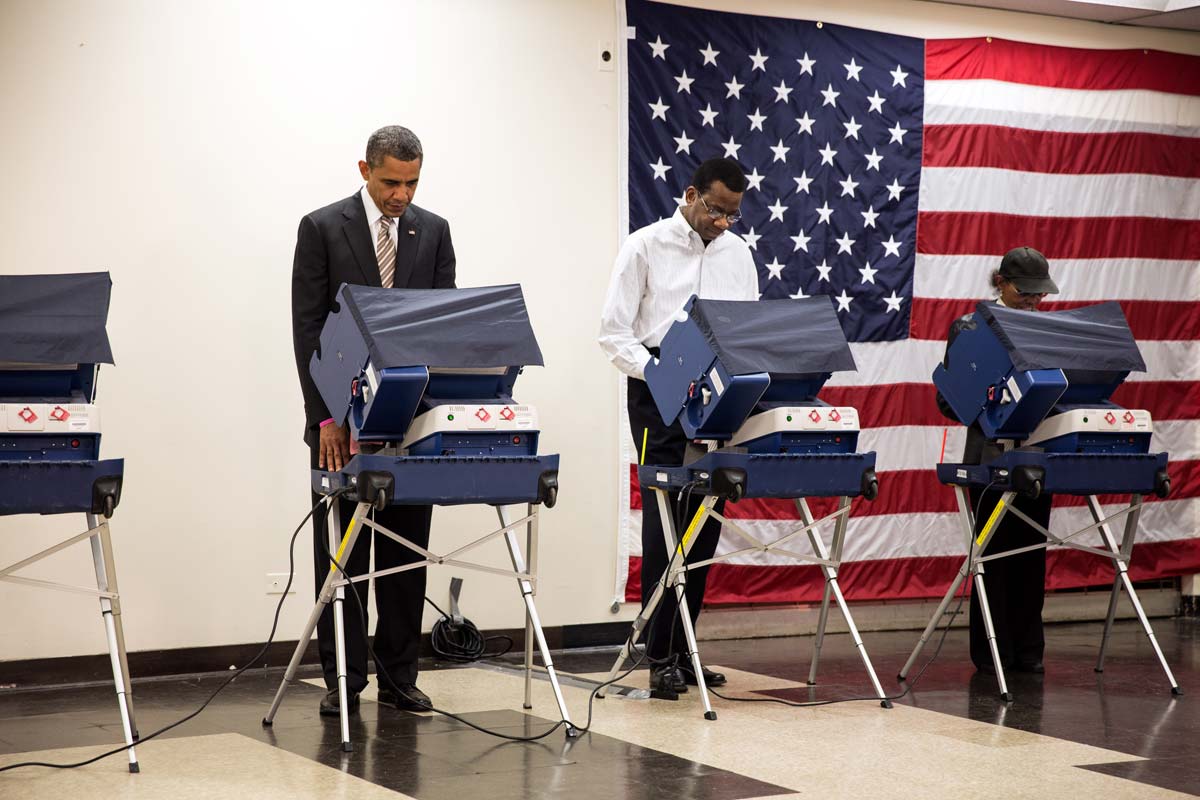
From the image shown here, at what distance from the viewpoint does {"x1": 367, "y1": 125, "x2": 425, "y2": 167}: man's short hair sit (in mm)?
4129

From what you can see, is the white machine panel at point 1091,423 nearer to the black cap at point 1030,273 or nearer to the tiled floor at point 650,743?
the black cap at point 1030,273

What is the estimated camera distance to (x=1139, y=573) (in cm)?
718

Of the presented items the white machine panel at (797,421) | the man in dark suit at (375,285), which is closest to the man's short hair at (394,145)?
the man in dark suit at (375,285)

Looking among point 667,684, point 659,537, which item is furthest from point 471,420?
point 667,684

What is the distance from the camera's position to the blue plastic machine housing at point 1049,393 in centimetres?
478

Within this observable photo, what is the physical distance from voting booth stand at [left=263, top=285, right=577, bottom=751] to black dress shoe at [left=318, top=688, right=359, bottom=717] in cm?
33

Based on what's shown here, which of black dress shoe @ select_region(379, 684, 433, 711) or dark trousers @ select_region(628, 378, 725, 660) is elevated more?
dark trousers @ select_region(628, 378, 725, 660)

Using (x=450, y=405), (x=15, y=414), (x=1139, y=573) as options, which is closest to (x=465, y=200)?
(x=450, y=405)

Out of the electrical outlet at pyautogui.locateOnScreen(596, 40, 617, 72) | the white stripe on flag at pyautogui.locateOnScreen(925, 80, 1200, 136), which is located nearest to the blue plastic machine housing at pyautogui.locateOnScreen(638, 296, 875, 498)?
the electrical outlet at pyautogui.locateOnScreen(596, 40, 617, 72)

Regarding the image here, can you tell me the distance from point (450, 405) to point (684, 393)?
0.91 m

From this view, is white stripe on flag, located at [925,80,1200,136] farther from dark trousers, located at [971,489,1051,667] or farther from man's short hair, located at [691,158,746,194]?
man's short hair, located at [691,158,746,194]

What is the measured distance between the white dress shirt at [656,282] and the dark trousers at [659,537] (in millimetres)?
147

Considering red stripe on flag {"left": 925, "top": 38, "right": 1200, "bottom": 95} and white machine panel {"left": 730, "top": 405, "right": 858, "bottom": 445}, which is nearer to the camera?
white machine panel {"left": 730, "top": 405, "right": 858, "bottom": 445}

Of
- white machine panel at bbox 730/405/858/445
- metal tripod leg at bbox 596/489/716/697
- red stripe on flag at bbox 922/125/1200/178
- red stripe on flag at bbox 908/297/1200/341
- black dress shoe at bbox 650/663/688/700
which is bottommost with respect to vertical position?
black dress shoe at bbox 650/663/688/700
